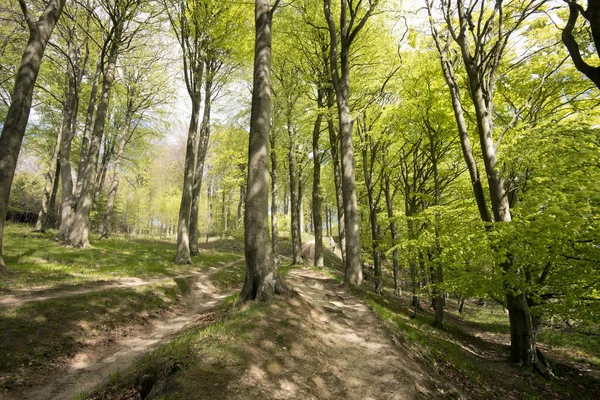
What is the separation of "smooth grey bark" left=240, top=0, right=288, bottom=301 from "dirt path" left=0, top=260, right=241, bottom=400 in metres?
2.33

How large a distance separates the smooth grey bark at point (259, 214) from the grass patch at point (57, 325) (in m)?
3.28

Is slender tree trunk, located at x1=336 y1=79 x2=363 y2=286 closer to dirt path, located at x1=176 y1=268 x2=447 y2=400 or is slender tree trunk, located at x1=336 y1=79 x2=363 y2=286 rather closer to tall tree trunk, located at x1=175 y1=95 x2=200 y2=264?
dirt path, located at x1=176 y1=268 x2=447 y2=400

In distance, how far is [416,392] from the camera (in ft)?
14.8

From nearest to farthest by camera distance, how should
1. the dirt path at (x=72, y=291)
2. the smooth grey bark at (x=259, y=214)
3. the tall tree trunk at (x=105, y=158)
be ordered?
the dirt path at (x=72, y=291) < the smooth grey bark at (x=259, y=214) < the tall tree trunk at (x=105, y=158)

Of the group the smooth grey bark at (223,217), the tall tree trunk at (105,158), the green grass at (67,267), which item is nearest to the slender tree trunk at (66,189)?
the green grass at (67,267)

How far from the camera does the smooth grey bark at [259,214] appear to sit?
20.6 feet

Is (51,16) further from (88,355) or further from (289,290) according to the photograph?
(289,290)

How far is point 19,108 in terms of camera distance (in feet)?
26.7

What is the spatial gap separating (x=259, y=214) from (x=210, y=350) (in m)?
3.08

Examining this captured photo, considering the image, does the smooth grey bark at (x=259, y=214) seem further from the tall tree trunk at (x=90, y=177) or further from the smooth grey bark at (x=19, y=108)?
the tall tree trunk at (x=90, y=177)

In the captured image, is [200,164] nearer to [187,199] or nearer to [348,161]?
[187,199]

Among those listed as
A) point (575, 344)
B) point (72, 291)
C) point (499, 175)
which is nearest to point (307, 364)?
point (72, 291)

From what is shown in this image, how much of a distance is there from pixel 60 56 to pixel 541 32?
2741 centimetres

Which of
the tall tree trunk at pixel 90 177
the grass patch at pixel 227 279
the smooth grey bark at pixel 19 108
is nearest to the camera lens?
the smooth grey bark at pixel 19 108
